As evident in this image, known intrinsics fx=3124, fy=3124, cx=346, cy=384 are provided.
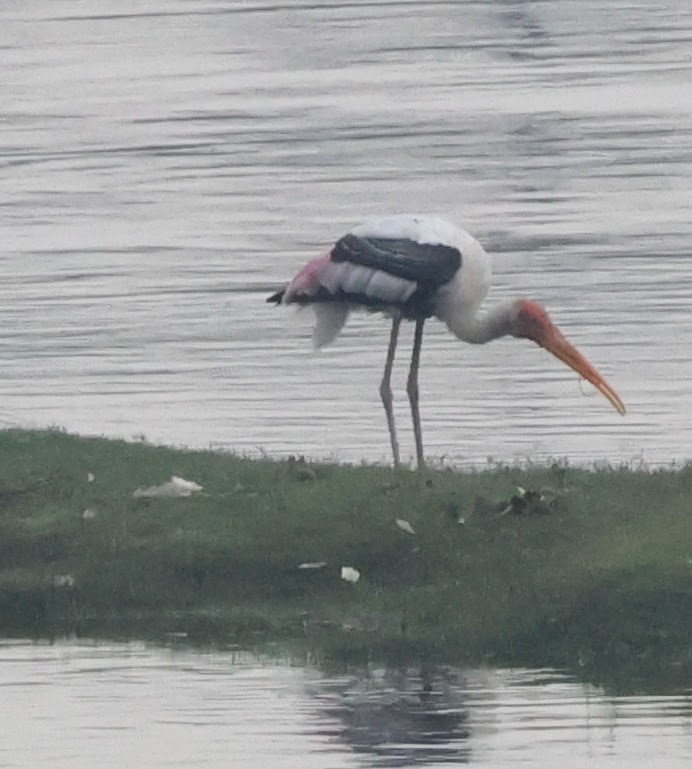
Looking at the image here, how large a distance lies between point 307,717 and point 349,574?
198 centimetres

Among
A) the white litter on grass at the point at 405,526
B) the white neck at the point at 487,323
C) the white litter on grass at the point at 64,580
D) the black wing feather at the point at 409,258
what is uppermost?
the black wing feather at the point at 409,258

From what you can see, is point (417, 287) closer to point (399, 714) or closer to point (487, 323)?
point (487, 323)

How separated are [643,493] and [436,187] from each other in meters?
18.8

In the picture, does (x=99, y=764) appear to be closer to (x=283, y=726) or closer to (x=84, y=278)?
(x=283, y=726)

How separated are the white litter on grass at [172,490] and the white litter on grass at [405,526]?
1.34m

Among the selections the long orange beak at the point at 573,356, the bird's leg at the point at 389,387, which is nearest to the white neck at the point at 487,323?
the long orange beak at the point at 573,356

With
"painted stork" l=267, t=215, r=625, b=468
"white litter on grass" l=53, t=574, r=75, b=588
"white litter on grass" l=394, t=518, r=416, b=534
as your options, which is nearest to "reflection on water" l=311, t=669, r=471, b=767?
"white litter on grass" l=394, t=518, r=416, b=534

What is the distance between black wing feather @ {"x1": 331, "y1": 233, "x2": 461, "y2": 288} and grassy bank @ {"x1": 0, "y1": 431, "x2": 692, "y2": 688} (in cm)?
176

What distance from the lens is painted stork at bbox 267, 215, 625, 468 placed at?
17.1m

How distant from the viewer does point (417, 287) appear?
1717cm

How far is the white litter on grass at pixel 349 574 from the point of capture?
1409 centimetres

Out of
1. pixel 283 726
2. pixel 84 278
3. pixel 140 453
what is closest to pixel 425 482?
pixel 140 453

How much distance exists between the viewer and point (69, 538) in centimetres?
1490

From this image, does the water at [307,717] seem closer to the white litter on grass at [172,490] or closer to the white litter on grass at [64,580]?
the white litter on grass at [64,580]
